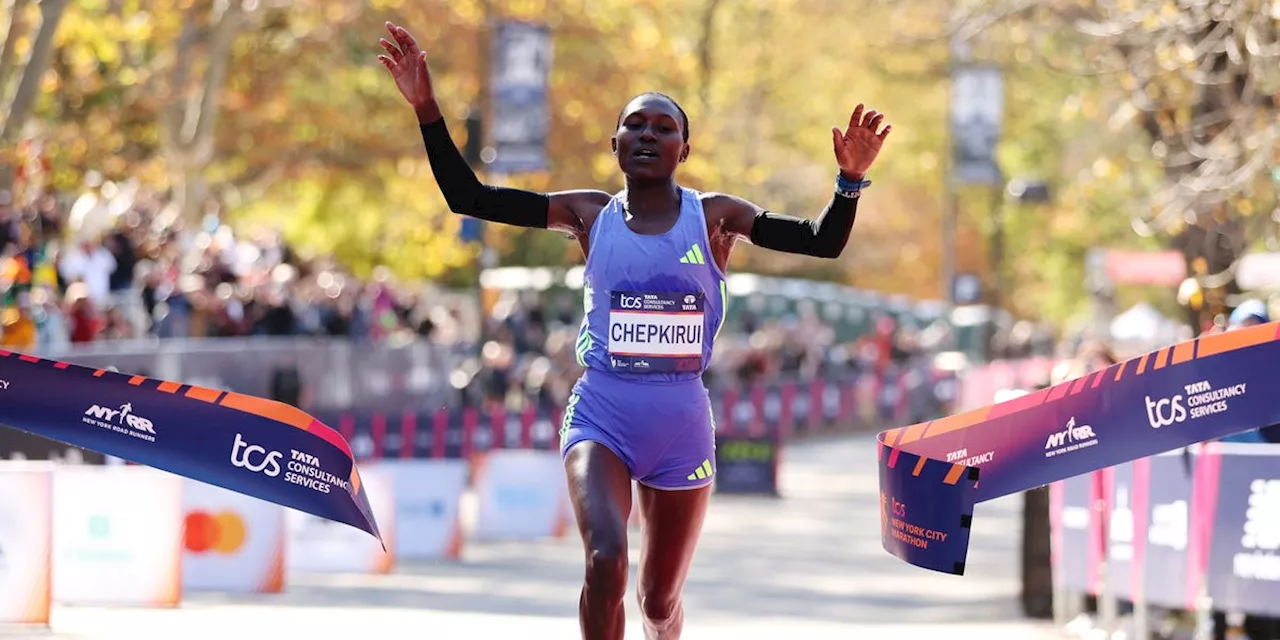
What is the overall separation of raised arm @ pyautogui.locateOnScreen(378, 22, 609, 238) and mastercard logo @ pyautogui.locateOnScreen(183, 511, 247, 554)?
330 inches

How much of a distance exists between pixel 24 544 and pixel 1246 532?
602 centimetres

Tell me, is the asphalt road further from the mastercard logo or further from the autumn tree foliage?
the autumn tree foliage

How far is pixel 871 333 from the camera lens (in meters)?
52.6

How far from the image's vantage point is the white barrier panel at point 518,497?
22141 millimetres

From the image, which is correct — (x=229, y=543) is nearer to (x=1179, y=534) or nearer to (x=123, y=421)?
(x=1179, y=534)

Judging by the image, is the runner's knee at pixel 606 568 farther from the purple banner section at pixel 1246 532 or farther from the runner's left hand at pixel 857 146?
the purple banner section at pixel 1246 532

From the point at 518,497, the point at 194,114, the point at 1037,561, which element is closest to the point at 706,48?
the point at 194,114

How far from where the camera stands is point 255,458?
28.6 feet

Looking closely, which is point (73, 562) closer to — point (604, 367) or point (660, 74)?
point (604, 367)

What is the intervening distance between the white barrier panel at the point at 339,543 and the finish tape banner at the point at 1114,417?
988cm

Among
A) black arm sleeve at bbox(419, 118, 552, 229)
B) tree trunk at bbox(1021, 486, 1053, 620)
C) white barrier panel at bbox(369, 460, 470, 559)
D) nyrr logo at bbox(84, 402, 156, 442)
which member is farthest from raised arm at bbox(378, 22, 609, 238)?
white barrier panel at bbox(369, 460, 470, 559)

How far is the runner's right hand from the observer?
25.1 ft

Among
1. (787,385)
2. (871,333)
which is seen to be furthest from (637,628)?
(871,333)

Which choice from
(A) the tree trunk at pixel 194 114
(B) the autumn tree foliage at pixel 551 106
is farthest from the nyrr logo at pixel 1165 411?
(A) the tree trunk at pixel 194 114
